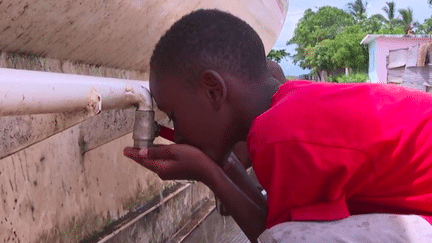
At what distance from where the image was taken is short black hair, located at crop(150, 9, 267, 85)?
1219 millimetres

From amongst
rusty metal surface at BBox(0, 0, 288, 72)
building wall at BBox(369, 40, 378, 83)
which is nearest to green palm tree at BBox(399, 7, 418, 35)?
building wall at BBox(369, 40, 378, 83)

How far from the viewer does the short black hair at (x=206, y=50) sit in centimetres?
122

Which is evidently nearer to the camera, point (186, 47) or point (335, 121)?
point (335, 121)

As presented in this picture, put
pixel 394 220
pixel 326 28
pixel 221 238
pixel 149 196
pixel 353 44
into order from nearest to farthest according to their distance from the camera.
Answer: pixel 394 220, pixel 149 196, pixel 221 238, pixel 353 44, pixel 326 28

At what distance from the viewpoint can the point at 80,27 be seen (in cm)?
121

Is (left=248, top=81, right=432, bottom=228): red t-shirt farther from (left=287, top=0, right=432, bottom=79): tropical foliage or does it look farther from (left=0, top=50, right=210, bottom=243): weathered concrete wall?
(left=287, top=0, right=432, bottom=79): tropical foliage

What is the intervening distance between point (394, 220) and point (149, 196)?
38.4 inches

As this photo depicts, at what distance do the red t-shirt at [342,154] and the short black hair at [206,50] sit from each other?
0.59ft

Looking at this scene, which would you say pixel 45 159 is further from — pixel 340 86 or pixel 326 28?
pixel 326 28

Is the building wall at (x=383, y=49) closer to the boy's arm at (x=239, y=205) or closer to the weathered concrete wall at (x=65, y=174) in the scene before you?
the weathered concrete wall at (x=65, y=174)

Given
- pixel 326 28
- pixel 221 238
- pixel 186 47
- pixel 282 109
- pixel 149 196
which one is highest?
pixel 186 47

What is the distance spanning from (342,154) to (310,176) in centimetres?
8

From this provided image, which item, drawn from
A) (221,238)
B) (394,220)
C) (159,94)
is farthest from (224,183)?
(221,238)

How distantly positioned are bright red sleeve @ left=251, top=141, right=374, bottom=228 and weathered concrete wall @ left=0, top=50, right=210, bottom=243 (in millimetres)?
395
